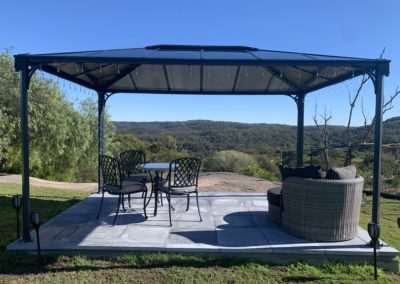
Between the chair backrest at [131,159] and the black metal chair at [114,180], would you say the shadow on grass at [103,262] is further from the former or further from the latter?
the chair backrest at [131,159]

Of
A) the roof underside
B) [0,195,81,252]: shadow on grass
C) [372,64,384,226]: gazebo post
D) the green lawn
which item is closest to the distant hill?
the roof underside

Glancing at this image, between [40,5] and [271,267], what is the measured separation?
9754mm

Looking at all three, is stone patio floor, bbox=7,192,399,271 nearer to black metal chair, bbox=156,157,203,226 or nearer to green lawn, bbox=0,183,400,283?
green lawn, bbox=0,183,400,283

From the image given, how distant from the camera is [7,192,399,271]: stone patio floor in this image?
12.0 feet

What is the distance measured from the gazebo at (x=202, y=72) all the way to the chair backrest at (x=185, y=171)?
1337 millimetres

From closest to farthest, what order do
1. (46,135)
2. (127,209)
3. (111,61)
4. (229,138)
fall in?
(111,61) < (127,209) < (46,135) < (229,138)

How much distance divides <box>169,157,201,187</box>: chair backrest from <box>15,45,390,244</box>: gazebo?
1337 millimetres

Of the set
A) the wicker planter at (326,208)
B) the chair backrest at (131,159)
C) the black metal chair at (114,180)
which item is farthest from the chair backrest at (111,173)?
the wicker planter at (326,208)

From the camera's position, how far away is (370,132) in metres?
9.80

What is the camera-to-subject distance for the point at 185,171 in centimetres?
482

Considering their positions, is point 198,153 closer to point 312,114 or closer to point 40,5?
point 312,114

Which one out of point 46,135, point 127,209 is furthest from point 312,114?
point 46,135

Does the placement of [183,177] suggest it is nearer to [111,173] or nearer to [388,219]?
[111,173]

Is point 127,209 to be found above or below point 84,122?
below
